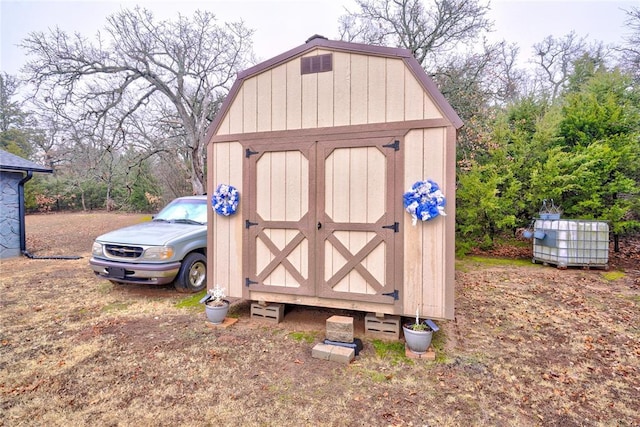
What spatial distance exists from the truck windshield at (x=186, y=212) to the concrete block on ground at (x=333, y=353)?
3369mm

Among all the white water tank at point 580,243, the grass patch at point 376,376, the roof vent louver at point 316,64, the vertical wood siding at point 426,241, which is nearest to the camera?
the grass patch at point 376,376

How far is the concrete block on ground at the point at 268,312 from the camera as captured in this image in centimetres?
400

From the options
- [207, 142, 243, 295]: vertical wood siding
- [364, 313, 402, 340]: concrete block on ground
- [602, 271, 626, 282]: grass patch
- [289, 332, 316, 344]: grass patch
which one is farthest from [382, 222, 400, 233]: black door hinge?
[602, 271, 626, 282]: grass patch

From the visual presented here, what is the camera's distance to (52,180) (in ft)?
64.0

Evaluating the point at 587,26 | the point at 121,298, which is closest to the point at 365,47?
the point at 121,298

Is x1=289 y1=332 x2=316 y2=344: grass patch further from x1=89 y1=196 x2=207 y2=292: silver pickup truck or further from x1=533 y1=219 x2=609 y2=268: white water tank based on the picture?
x1=533 y1=219 x2=609 y2=268: white water tank

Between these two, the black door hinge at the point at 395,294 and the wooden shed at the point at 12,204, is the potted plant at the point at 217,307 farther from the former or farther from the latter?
the wooden shed at the point at 12,204

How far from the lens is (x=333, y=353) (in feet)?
10.2

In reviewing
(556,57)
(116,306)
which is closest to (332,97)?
(116,306)

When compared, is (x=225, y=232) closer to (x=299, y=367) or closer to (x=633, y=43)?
(x=299, y=367)

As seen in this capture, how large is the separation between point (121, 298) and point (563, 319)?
624 cm

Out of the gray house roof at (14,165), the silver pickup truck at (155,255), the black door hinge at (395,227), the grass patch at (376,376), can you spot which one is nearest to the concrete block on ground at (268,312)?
the grass patch at (376,376)

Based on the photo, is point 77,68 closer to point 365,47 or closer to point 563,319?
point 365,47

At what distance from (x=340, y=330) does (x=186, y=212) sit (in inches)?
154
